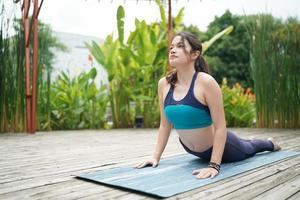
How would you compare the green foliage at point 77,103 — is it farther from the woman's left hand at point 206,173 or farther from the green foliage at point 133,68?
the woman's left hand at point 206,173

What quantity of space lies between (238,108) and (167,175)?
180 inches

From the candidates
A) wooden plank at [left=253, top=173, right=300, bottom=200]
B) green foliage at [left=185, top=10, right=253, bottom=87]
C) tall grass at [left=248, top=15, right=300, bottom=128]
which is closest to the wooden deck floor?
wooden plank at [left=253, top=173, right=300, bottom=200]

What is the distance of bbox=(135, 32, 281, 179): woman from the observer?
5.30 ft

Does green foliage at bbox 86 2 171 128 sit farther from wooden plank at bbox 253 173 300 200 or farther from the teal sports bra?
wooden plank at bbox 253 173 300 200

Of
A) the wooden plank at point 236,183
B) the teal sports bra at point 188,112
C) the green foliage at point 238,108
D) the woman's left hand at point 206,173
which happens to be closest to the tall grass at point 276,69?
the green foliage at point 238,108

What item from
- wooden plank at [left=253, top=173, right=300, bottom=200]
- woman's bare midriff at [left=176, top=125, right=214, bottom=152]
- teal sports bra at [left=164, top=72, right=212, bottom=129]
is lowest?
wooden plank at [left=253, top=173, right=300, bottom=200]

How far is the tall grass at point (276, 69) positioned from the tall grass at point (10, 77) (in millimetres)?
3331

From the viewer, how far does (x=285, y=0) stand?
6.27 meters

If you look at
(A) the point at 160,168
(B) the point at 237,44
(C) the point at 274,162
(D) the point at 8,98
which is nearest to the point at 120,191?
(A) the point at 160,168

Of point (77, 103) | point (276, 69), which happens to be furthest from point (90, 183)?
point (276, 69)

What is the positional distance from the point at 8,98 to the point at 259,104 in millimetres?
3490

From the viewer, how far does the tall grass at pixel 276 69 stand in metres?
4.84

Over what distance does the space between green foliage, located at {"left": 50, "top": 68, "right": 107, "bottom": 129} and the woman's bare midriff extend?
371cm

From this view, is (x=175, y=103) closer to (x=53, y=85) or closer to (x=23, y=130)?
(x=23, y=130)
